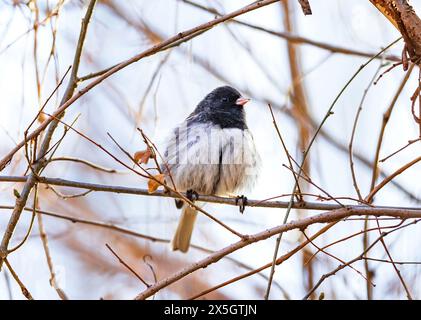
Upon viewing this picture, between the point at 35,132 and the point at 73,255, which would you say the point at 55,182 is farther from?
the point at 73,255

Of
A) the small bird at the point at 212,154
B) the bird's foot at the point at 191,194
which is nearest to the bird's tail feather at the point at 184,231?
the small bird at the point at 212,154

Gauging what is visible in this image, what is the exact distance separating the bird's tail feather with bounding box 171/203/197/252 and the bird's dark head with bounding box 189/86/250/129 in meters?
0.58

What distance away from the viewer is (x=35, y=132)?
2.11 m

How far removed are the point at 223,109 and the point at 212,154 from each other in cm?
44

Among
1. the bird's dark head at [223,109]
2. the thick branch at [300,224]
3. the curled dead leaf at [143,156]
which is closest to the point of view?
the thick branch at [300,224]

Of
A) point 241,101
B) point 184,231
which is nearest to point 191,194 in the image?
point 184,231

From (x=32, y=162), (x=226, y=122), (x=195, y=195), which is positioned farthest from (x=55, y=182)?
(x=226, y=122)

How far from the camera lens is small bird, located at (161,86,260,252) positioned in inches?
139

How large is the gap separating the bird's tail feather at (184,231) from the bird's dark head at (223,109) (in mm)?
585

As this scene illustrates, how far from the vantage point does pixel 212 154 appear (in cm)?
351

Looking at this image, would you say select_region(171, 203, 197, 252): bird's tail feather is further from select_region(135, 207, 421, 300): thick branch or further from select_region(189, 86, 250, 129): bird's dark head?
select_region(135, 207, 421, 300): thick branch

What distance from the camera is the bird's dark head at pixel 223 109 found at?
371cm

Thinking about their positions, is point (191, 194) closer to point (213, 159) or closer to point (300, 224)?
point (213, 159)

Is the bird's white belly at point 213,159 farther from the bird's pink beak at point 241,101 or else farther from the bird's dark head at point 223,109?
the bird's pink beak at point 241,101
